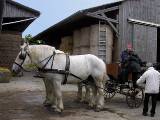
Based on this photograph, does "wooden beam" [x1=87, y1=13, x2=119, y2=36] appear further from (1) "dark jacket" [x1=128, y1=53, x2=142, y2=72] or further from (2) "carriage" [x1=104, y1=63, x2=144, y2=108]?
(1) "dark jacket" [x1=128, y1=53, x2=142, y2=72]

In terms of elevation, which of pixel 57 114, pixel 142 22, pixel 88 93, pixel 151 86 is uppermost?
pixel 142 22

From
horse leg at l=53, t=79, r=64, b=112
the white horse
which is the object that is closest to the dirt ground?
horse leg at l=53, t=79, r=64, b=112

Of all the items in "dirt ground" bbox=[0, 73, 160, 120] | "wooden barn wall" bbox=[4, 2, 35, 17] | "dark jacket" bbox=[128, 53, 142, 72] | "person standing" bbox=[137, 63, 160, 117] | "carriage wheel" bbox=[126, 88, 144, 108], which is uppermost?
"wooden barn wall" bbox=[4, 2, 35, 17]

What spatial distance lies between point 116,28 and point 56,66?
888 cm

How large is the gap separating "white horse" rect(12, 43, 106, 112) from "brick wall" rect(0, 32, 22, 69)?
12866 millimetres

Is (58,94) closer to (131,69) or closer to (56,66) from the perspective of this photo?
(56,66)

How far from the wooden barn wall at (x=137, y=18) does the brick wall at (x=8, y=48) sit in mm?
7301

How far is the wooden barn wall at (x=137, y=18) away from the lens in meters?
19.5

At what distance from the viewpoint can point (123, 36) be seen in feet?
63.7

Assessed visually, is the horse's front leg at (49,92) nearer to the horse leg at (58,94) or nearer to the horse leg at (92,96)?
the horse leg at (58,94)

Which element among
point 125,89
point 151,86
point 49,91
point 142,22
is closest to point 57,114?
point 49,91

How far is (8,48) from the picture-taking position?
24016 mm

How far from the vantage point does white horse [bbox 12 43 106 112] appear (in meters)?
10.8

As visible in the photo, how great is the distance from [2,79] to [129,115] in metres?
10.1
